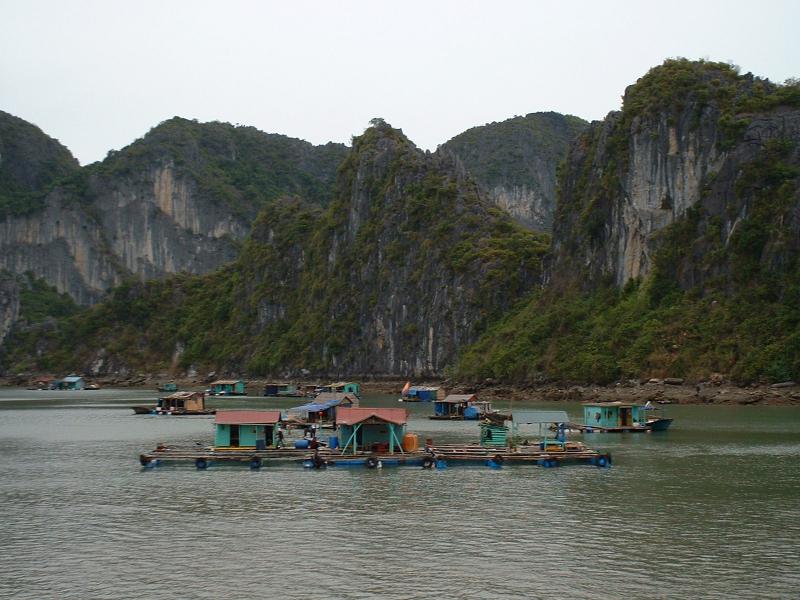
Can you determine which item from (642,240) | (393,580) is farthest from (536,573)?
(642,240)

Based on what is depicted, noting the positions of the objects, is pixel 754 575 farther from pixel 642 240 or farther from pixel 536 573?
pixel 642 240

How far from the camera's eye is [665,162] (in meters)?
122

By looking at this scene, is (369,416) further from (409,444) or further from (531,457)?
(531,457)

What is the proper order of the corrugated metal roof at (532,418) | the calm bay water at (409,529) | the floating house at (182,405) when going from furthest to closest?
the floating house at (182,405), the corrugated metal roof at (532,418), the calm bay water at (409,529)

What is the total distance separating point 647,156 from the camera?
124062mm

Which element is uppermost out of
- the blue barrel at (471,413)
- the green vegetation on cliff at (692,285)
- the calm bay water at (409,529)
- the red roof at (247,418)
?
the green vegetation on cliff at (692,285)

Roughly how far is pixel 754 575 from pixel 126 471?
31655 millimetres

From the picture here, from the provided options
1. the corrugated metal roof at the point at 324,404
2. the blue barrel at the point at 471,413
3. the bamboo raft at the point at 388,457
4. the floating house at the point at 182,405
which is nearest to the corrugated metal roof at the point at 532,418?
the bamboo raft at the point at 388,457

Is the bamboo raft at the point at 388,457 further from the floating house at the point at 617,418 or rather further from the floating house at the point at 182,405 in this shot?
the floating house at the point at 182,405

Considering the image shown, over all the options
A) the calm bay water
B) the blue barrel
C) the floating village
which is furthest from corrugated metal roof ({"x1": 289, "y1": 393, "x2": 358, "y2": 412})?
the calm bay water

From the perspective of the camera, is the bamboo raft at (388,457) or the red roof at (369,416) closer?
the bamboo raft at (388,457)

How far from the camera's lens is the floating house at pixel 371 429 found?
160ft

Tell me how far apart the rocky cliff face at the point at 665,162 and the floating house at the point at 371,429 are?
7329 centimetres

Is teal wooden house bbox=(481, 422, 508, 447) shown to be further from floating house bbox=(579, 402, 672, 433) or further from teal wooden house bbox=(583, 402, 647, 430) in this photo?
teal wooden house bbox=(583, 402, 647, 430)
